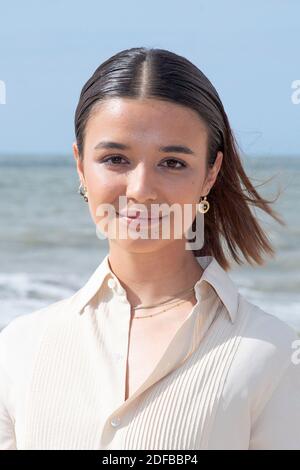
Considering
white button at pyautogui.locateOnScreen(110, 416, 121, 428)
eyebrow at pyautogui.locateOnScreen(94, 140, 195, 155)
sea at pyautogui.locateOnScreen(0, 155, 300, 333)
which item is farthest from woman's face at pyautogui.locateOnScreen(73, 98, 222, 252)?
sea at pyautogui.locateOnScreen(0, 155, 300, 333)

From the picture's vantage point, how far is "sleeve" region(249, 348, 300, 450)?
2301mm

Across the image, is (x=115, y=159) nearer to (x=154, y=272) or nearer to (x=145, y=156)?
(x=145, y=156)

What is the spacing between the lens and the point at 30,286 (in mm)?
9938

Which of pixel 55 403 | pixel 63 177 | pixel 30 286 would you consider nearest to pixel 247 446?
pixel 55 403

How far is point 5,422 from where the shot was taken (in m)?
2.57

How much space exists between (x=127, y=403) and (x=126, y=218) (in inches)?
16.9

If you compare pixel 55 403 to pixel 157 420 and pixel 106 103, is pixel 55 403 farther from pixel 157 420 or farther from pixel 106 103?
pixel 106 103

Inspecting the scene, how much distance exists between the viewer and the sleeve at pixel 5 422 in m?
2.56

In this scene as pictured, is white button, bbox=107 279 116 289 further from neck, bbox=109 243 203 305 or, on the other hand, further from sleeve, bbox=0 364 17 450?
sleeve, bbox=0 364 17 450

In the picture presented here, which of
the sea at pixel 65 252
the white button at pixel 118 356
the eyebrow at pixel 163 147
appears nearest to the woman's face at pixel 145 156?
the eyebrow at pixel 163 147

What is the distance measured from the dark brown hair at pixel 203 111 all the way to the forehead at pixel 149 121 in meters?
0.02

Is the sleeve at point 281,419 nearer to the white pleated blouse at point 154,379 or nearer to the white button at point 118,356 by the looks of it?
the white pleated blouse at point 154,379

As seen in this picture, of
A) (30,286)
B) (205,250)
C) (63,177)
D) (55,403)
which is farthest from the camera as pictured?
(63,177)
